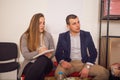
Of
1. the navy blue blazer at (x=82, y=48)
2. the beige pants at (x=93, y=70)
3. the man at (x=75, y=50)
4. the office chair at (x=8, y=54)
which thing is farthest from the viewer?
the office chair at (x=8, y=54)

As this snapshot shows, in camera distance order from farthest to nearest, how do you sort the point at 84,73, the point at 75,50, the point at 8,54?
the point at 8,54 < the point at 75,50 < the point at 84,73

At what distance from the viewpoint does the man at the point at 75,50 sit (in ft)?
7.18

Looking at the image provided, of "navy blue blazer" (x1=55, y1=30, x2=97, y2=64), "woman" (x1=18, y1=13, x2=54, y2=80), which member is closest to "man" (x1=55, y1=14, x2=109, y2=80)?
"navy blue blazer" (x1=55, y1=30, x2=97, y2=64)

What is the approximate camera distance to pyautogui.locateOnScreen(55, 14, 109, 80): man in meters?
2.19

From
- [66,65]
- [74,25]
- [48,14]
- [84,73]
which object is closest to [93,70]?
[84,73]

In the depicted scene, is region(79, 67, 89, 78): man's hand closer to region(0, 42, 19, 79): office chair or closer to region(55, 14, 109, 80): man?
region(55, 14, 109, 80): man

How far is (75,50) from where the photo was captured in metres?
2.36

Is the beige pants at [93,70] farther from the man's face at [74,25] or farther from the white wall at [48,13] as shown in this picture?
the white wall at [48,13]

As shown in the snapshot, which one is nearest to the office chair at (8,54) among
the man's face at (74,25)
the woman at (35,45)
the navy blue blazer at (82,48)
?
the woman at (35,45)

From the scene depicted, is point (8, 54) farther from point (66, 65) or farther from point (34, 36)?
point (66, 65)

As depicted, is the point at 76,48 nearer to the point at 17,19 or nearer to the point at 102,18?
the point at 102,18

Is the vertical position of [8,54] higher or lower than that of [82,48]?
lower

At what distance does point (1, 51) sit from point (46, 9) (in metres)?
0.89

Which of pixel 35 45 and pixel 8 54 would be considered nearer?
pixel 35 45
